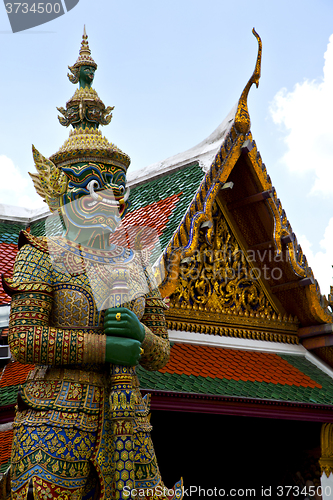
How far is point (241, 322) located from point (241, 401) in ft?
3.68

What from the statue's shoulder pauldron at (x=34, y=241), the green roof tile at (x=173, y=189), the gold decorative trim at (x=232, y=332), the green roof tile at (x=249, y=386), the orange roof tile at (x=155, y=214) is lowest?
the green roof tile at (x=249, y=386)

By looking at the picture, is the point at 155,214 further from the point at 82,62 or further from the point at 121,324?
the point at 121,324

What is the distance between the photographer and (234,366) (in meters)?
5.89

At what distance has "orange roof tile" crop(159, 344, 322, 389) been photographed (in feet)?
18.2

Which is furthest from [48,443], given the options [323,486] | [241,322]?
[323,486]

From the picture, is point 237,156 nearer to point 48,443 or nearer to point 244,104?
point 244,104

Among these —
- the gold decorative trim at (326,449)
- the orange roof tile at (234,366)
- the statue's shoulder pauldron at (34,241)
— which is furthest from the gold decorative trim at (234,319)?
the statue's shoulder pauldron at (34,241)

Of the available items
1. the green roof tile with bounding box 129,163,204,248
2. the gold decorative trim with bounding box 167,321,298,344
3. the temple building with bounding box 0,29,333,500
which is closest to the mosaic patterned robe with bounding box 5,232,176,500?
the temple building with bounding box 0,29,333,500

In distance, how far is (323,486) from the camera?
6273 millimetres

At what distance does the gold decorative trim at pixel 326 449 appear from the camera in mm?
6301

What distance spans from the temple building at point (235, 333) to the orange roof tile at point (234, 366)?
0.05 ft

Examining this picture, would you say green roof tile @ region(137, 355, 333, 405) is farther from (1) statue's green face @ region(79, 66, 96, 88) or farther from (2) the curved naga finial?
(2) the curved naga finial

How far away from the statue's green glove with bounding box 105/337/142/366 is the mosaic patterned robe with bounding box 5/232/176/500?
4 centimetres

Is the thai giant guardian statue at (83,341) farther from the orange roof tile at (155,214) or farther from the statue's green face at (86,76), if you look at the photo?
the orange roof tile at (155,214)
